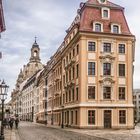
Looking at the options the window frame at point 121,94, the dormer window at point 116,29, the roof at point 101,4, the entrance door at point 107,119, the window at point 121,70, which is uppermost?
the roof at point 101,4

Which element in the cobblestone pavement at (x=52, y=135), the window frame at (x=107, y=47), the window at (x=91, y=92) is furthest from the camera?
the window frame at (x=107, y=47)

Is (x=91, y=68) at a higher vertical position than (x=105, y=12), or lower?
lower

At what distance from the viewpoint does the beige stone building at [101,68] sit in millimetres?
56281

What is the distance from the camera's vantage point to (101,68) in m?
57.3

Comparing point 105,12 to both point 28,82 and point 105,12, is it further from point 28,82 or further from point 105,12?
point 28,82

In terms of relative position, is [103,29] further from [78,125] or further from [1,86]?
[1,86]

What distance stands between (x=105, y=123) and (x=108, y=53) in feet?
32.5

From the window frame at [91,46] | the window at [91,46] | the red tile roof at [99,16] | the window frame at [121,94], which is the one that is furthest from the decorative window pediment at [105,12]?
the window frame at [121,94]

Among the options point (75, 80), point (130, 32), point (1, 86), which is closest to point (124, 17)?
point (130, 32)

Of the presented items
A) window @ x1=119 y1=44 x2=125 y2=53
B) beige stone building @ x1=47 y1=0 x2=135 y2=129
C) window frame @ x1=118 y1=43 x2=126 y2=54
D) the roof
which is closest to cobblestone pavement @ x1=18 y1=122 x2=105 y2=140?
beige stone building @ x1=47 y1=0 x2=135 y2=129

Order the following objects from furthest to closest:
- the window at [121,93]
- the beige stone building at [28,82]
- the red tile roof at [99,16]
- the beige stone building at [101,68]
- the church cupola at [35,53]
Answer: the church cupola at [35,53] → the beige stone building at [28,82] → the red tile roof at [99,16] → the window at [121,93] → the beige stone building at [101,68]

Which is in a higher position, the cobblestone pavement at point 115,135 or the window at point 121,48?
the window at point 121,48

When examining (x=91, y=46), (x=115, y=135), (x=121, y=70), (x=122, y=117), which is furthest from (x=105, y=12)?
(x=115, y=135)

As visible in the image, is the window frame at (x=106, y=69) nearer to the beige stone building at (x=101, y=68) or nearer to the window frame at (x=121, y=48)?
the beige stone building at (x=101, y=68)
